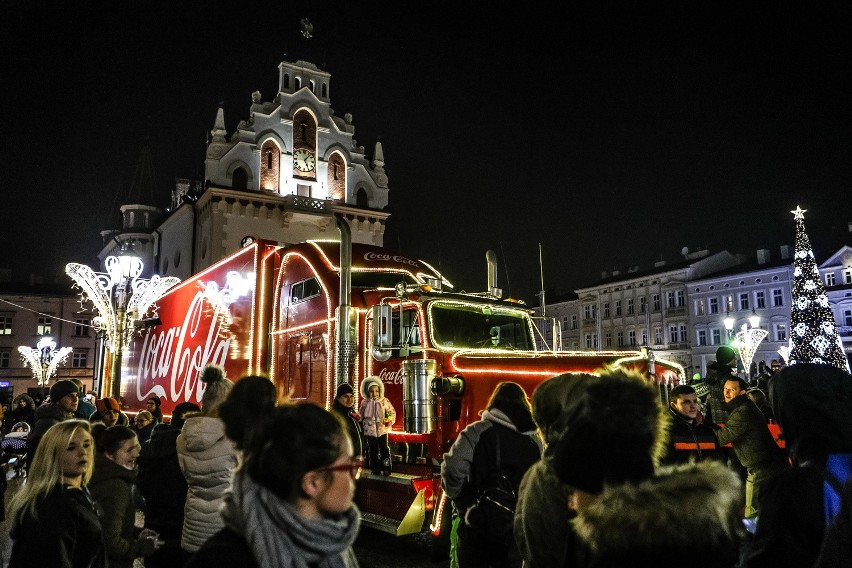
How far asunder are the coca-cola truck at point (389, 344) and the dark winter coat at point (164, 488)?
2046mm

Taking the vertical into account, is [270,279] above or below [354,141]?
below

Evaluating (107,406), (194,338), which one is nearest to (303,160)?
(194,338)

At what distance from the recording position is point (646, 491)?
5.72 ft

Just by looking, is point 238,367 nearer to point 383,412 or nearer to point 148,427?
point 148,427

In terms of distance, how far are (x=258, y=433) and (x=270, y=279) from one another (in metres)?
8.54

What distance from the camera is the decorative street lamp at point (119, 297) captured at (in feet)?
43.8

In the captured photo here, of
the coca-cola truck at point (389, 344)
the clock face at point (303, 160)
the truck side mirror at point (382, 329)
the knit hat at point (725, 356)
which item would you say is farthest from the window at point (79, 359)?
the knit hat at point (725, 356)

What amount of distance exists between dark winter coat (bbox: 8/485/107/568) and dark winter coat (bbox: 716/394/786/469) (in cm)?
530

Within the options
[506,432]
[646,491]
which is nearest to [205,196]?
[506,432]

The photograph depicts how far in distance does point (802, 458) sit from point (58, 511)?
333 centimetres

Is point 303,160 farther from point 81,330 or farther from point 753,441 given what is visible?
point 81,330

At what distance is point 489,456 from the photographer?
3.73 m

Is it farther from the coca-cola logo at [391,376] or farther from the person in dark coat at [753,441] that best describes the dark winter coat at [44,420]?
the person in dark coat at [753,441]

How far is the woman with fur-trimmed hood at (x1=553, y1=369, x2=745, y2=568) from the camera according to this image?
5.46 ft
